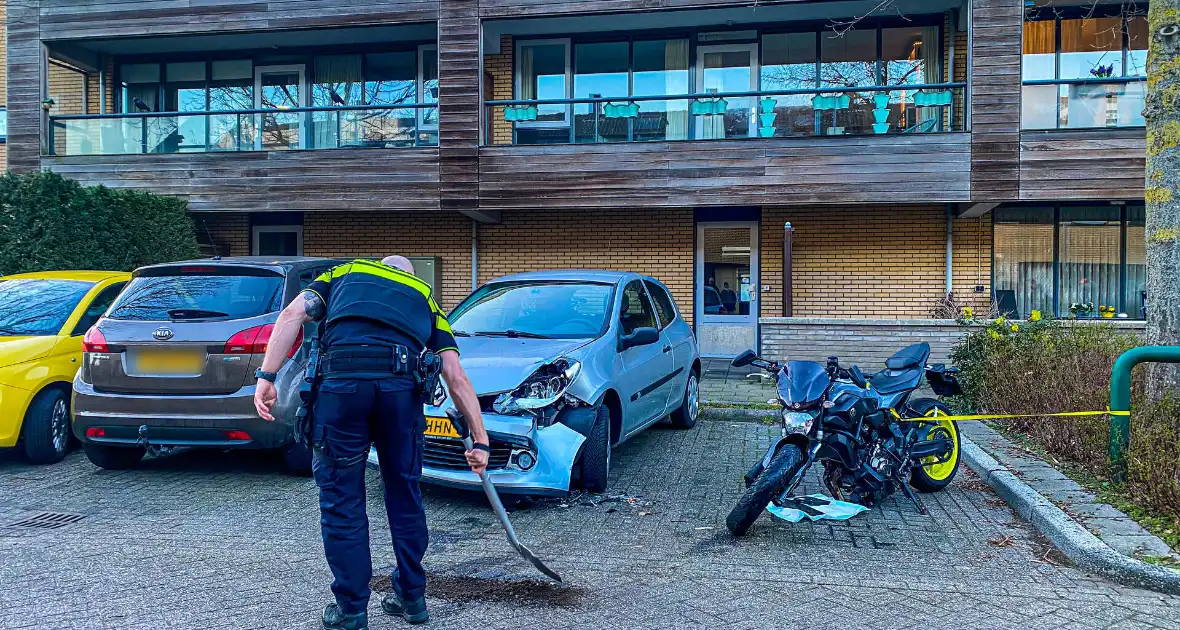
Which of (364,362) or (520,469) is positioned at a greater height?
(364,362)

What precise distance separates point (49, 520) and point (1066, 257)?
1430 cm

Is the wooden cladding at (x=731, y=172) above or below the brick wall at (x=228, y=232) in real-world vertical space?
above

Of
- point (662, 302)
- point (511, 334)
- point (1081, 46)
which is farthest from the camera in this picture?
point (1081, 46)

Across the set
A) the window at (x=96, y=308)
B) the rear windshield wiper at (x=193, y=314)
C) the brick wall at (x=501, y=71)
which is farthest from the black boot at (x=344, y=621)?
the brick wall at (x=501, y=71)

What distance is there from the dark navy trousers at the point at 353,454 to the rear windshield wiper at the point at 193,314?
9.55ft

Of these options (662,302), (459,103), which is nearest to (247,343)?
(662,302)

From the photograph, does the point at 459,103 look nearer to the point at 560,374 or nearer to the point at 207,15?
the point at 207,15

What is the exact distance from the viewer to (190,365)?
5.64 metres

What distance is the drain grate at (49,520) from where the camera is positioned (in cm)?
499

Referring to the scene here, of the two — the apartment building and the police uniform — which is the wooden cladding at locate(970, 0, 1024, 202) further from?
the police uniform

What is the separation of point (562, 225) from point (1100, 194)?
8.30 m

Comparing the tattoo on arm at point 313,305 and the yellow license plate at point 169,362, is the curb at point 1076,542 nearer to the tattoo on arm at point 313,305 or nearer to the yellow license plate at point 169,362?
the tattoo on arm at point 313,305

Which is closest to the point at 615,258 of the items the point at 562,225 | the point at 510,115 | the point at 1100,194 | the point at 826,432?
the point at 562,225

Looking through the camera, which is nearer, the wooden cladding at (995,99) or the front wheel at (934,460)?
the front wheel at (934,460)
